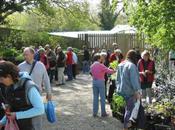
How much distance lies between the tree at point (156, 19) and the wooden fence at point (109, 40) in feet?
67.5

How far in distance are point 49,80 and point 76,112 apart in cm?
436

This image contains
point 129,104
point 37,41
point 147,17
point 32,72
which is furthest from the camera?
point 37,41

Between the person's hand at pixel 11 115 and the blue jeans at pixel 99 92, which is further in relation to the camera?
the blue jeans at pixel 99 92

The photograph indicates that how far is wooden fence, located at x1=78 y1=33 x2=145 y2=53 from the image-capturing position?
107 feet

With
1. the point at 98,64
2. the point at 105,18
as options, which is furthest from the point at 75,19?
the point at 105,18

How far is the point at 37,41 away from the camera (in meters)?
29.6

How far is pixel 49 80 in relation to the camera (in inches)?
391

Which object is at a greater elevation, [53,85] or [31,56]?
[31,56]

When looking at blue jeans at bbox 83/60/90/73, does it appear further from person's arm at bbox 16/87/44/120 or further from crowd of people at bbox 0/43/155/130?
person's arm at bbox 16/87/44/120

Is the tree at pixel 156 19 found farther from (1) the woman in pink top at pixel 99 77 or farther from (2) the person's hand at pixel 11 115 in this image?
(2) the person's hand at pixel 11 115

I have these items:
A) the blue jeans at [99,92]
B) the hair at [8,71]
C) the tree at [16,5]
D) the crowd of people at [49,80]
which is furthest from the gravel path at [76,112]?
the hair at [8,71]

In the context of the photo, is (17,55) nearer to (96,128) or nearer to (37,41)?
(37,41)

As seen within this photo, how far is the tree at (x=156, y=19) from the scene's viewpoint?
35.4 ft

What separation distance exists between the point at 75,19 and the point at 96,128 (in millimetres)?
19363
